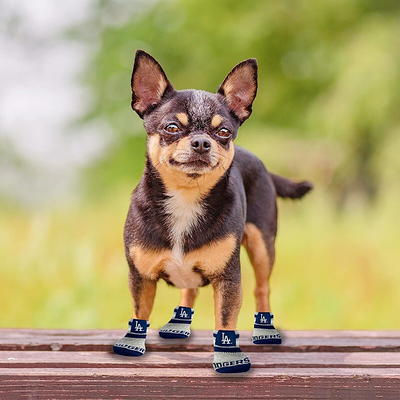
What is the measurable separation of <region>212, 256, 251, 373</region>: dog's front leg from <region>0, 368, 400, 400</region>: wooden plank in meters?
0.03

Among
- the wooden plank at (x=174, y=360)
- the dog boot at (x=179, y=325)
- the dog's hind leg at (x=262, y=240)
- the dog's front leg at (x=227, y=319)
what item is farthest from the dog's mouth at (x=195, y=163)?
the dog boot at (x=179, y=325)

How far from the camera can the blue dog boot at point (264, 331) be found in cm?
193

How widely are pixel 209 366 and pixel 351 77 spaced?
20.0 ft

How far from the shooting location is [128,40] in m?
7.91

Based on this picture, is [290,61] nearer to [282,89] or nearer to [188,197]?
[282,89]

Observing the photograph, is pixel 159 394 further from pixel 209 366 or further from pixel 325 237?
pixel 325 237

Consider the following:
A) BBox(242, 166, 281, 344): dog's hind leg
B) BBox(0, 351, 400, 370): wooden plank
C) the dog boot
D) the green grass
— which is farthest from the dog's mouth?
the green grass

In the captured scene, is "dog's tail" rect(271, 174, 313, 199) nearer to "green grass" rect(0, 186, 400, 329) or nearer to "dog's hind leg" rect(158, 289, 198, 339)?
"dog's hind leg" rect(158, 289, 198, 339)

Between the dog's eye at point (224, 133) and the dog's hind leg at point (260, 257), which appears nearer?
the dog's eye at point (224, 133)

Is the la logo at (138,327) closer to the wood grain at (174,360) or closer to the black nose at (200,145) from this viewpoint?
the wood grain at (174,360)

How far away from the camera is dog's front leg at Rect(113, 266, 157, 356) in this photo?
1.70 meters

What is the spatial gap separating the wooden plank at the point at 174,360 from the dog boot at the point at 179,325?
15 cm

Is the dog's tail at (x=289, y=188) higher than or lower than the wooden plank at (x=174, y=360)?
higher

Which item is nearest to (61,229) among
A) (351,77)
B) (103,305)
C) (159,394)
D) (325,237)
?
(103,305)
